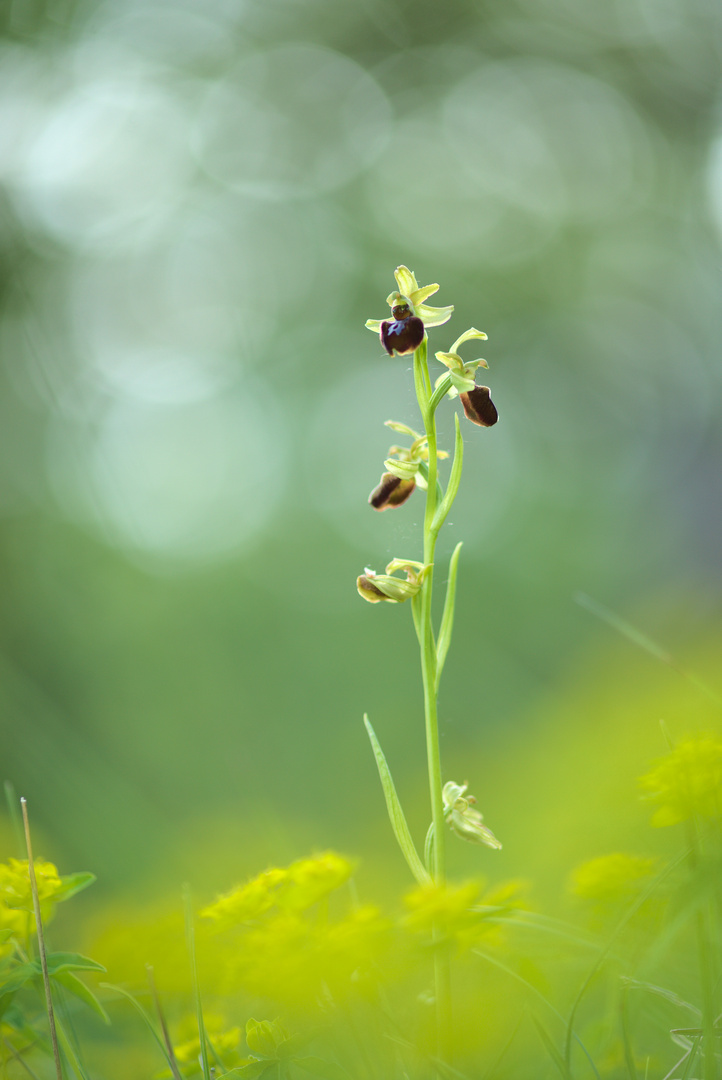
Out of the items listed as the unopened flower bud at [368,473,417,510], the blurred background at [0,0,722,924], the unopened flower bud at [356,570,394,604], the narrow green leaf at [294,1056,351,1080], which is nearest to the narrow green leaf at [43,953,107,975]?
the narrow green leaf at [294,1056,351,1080]

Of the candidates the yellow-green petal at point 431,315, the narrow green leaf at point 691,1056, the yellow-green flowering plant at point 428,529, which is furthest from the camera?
the yellow-green petal at point 431,315

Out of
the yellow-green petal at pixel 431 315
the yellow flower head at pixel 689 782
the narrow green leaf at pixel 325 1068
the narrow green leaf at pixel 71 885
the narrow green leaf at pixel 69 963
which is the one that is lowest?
the narrow green leaf at pixel 325 1068

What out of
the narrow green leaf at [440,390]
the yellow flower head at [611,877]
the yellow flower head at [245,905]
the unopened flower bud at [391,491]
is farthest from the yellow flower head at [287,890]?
the narrow green leaf at [440,390]

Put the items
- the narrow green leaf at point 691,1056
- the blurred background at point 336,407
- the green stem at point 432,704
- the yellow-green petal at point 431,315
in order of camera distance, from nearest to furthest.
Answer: the narrow green leaf at point 691,1056, the green stem at point 432,704, the yellow-green petal at point 431,315, the blurred background at point 336,407

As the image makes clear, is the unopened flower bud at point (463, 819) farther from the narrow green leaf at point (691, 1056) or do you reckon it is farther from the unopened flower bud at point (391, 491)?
the unopened flower bud at point (391, 491)

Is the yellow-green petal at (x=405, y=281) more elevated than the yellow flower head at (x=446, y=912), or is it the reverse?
the yellow-green petal at (x=405, y=281)

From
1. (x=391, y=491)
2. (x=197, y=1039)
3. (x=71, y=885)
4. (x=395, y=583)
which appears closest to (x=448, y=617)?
(x=395, y=583)

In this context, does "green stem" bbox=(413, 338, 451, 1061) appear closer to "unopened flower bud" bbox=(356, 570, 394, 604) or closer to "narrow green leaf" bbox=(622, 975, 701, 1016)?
"unopened flower bud" bbox=(356, 570, 394, 604)
